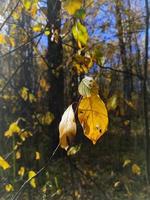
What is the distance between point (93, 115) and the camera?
0.82m

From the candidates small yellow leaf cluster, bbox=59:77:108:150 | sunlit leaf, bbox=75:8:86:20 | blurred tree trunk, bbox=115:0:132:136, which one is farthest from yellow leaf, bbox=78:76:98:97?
blurred tree trunk, bbox=115:0:132:136

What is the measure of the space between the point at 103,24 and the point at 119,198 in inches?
287

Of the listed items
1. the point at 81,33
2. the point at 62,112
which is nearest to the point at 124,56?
the point at 62,112

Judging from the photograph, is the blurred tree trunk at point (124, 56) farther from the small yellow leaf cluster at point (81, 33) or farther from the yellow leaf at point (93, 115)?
the yellow leaf at point (93, 115)

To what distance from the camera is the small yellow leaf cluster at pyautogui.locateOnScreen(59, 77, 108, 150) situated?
81cm

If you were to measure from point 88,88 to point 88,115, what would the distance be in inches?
1.8

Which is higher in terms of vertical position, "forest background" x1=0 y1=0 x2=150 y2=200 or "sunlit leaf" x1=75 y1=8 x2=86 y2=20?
"sunlit leaf" x1=75 y1=8 x2=86 y2=20

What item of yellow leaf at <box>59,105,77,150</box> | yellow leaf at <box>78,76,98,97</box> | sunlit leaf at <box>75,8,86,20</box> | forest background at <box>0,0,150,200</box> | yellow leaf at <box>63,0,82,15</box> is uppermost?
yellow leaf at <box>63,0,82,15</box>

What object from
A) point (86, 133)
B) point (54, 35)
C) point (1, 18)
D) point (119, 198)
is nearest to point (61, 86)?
point (119, 198)

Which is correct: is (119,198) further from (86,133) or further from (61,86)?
(86,133)

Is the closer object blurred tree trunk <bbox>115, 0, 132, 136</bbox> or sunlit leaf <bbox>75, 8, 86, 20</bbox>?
sunlit leaf <bbox>75, 8, 86, 20</bbox>

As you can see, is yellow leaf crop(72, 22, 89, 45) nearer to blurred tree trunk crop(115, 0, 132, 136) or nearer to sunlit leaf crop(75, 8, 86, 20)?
sunlit leaf crop(75, 8, 86, 20)

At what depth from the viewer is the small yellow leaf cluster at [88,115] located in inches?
31.9

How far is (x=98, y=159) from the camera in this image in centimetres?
1166
